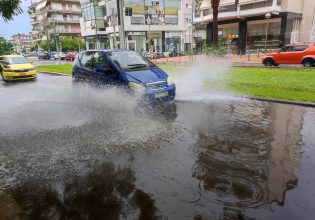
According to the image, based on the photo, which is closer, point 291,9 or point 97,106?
point 97,106

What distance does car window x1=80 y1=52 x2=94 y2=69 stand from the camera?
9672mm

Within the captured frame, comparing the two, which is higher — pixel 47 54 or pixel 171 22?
pixel 171 22

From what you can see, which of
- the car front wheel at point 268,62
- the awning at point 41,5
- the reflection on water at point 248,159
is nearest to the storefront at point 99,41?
the car front wheel at point 268,62

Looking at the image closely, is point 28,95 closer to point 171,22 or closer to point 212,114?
point 212,114

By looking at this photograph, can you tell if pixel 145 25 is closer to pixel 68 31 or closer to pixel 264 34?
pixel 264 34

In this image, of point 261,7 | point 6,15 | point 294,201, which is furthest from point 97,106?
point 261,7

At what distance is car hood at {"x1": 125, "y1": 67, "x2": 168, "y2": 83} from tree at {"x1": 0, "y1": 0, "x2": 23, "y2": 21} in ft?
10.7

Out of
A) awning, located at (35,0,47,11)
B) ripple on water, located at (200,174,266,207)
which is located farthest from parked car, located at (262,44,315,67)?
awning, located at (35,0,47,11)

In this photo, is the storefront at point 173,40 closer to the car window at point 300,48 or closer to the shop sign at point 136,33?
the shop sign at point 136,33

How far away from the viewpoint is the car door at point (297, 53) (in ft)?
58.7

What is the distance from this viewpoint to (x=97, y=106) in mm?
9094

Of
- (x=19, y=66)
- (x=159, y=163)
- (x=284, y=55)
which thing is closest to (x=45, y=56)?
(x=19, y=66)

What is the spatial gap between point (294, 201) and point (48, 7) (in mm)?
87785

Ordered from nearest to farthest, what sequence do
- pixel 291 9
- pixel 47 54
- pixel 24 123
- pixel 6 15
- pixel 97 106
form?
pixel 6 15 → pixel 24 123 → pixel 97 106 → pixel 291 9 → pixel 47 54
